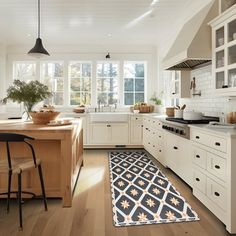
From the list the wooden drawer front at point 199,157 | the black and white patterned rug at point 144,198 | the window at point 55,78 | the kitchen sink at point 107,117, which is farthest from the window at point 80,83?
the wooden drawer front at point 199,157

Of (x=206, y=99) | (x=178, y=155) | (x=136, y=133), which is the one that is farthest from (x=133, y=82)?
(x=178, y=155)

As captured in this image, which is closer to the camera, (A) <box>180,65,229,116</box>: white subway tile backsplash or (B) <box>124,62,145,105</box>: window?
(A) <box>180,65,229,116</box>: white subway tile backsplash

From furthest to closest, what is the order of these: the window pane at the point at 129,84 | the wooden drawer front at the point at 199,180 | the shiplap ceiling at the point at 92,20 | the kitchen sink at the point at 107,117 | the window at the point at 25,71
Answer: the window pane at the point at 129,84, the window at the point at 25,71, the kitchen sink at the point at 107,117, the shiplap ceiling at the point at 92,20, the wooden drawer front at the point at 199,180

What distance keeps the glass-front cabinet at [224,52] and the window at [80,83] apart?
4.12 meters

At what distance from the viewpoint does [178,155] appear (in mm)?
3539

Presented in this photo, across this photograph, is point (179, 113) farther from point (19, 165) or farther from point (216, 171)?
point (19, 165)

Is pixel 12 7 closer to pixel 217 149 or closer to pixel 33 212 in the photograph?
pixel 33 212

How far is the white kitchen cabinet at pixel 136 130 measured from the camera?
594 cm

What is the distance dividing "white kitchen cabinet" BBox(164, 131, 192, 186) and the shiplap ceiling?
7.06ft

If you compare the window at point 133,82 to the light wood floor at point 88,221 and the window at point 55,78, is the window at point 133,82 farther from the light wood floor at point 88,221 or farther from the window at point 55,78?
the light wood floor at point 88,221

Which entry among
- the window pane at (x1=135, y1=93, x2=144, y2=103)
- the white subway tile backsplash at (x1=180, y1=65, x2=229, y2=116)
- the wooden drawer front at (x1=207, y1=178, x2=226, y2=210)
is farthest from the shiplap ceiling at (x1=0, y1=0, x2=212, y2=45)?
the wooden drawer front at (x1=207, y1=178, x2=226, y2=210)

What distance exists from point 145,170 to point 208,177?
5.54 feet

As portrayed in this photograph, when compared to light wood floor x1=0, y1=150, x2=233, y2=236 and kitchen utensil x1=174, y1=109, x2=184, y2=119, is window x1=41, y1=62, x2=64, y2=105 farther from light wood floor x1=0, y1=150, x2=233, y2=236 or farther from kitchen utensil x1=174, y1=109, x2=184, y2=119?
light wood floor x1=0, y1=150, x2=233, y2=236

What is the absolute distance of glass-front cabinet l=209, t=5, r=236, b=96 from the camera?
2.62 m
